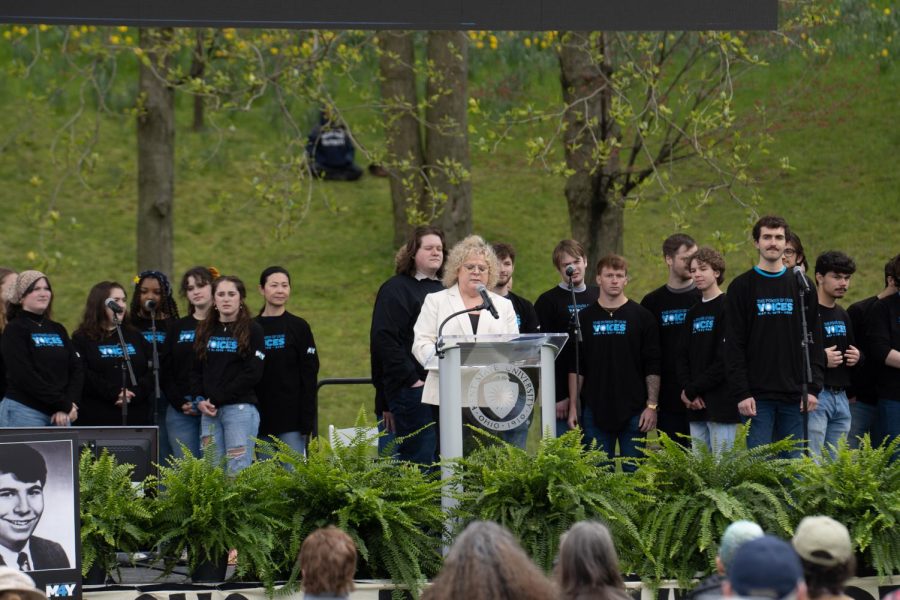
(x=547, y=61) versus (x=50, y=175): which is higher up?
(x=547, y=61)

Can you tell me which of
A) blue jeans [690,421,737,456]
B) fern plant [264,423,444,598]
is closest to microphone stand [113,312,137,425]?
fern plant [264,423,444,598]

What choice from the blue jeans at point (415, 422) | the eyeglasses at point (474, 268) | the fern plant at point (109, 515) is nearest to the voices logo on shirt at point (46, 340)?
the fern plant at point (109, 515)

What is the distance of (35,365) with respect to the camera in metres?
10.7

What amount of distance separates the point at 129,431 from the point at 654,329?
13.3ft

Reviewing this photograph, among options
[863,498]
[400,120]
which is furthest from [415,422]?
[400,120]

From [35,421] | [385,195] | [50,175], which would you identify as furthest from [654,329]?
[50,175]

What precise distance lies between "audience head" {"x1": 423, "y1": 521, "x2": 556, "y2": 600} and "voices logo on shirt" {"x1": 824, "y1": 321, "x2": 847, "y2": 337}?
20.1ft

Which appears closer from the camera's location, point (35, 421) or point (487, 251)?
point (487, 251)

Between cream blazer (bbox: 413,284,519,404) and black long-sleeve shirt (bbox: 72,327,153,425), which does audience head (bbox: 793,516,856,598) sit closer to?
cream blazer (bbox: 413,284,519,404)

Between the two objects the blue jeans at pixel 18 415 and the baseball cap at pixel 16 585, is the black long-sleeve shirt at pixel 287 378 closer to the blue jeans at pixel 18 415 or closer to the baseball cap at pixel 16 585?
the blue jeans at pixel 18 415

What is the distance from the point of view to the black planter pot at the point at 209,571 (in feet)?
26.0

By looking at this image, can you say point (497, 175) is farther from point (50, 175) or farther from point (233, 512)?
point (233, 512)

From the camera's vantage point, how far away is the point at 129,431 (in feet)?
30.2

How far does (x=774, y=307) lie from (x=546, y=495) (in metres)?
2.70
